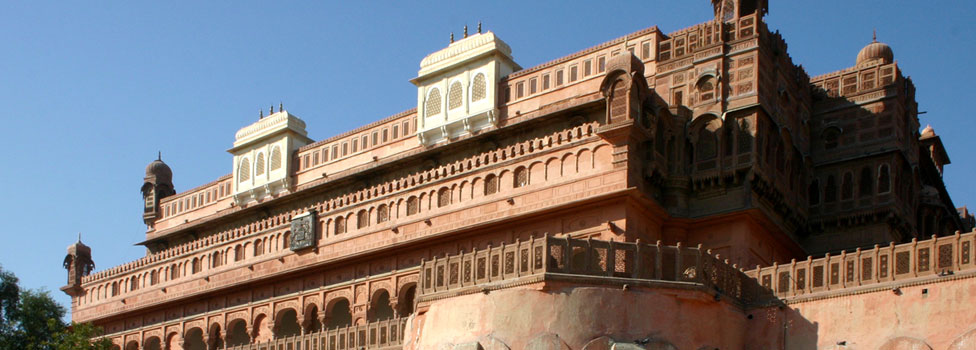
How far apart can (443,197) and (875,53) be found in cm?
1391

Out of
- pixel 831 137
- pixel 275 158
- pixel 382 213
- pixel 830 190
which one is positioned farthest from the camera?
pixel 275 158

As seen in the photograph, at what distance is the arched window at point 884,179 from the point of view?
3291 centimetres

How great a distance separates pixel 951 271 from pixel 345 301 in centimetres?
2059

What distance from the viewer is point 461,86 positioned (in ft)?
121

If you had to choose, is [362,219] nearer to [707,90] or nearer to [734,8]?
[707,90]

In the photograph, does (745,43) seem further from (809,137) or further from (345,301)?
(345,301)

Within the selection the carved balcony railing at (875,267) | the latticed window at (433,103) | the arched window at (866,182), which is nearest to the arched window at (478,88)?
the latticed window at (433,103)

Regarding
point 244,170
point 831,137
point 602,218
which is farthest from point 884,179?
point 244,170

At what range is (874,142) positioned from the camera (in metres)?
33.6

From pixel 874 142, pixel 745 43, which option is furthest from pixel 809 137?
pixel 745 43

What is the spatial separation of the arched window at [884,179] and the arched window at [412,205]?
12.5 metres

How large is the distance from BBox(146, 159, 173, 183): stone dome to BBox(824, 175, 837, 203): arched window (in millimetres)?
27050

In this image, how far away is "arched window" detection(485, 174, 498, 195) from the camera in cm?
3281

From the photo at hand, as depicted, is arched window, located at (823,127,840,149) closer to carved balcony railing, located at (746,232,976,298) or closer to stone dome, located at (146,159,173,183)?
carved balcony railing, located at (746,232,976,298)
